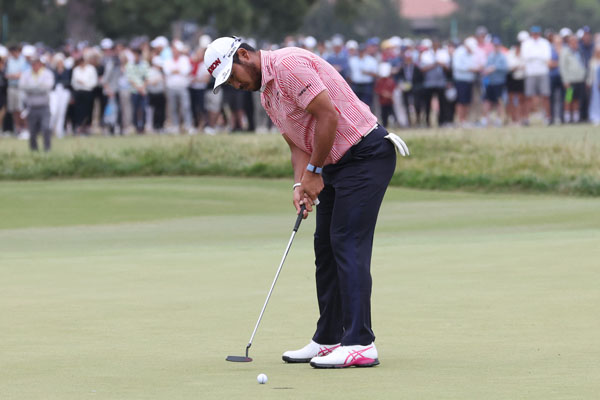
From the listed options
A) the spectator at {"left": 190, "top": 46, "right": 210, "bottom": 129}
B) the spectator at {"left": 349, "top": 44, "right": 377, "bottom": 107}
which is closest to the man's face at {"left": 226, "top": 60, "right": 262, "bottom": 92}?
the spectator at {"left": 190, "top": 46, "right": 210, "bottom": 129}

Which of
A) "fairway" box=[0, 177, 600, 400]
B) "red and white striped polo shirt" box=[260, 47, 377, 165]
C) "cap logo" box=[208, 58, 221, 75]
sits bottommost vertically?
"fairway" box=[0, 177, 600, 400]

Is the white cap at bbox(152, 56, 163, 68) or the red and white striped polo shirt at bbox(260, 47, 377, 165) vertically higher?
the red and white striped polo shirt at bbox(260, 47, 377, 165)

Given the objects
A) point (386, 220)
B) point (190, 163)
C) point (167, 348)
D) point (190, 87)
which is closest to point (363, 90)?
point (190, 87)

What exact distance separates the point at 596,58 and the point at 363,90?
16.6 ft

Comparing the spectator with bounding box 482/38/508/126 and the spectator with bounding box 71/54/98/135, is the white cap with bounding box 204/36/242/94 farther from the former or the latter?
the spectator with bounding box 71/54/98/135

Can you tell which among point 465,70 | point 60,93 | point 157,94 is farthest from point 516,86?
point 60,93

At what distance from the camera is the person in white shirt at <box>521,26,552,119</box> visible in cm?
2786

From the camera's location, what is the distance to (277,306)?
28.6 ft

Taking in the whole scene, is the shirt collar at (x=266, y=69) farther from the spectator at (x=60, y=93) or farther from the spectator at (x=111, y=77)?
the spectator at (x=60, y=93)

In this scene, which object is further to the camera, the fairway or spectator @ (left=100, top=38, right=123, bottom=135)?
spectator @ (left=100, top=38, right=123, bottom=135)

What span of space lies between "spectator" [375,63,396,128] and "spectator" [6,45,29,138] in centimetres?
771

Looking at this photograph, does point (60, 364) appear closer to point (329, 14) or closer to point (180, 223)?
point (180, 223)

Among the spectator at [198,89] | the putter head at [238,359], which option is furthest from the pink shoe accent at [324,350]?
the spectator at [198,89]

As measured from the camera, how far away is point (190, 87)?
93.6 feet
